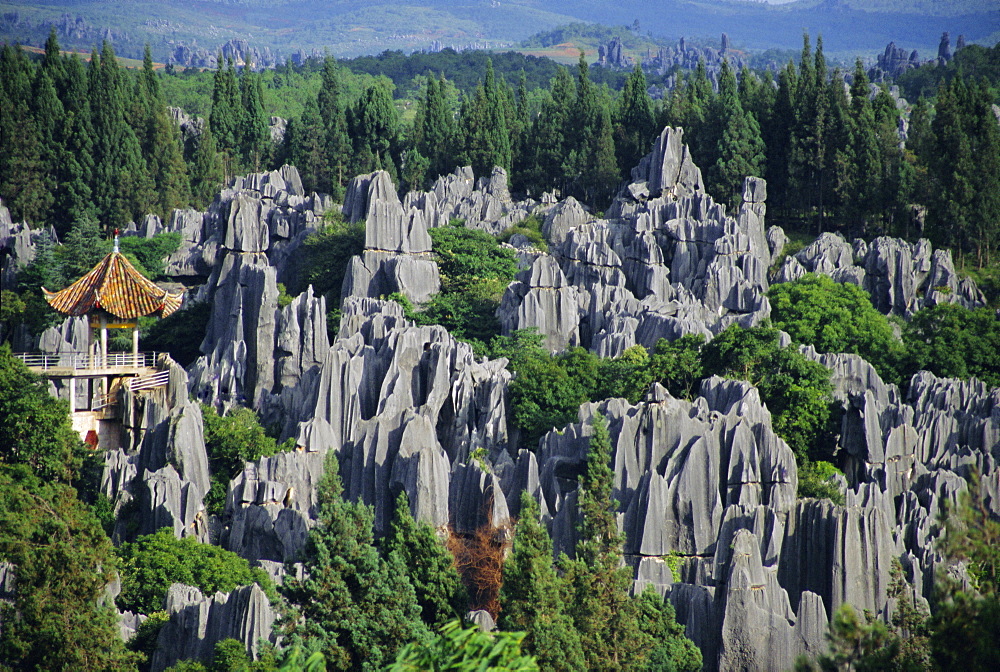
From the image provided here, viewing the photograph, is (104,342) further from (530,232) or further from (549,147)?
(549,147)

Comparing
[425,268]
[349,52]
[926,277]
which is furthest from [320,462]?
[349,52]

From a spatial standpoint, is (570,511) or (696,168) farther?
(696,168)

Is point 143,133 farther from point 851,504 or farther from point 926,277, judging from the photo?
point 851,504

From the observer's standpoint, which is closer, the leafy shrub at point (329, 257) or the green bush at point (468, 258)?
the green bush at point (468, 258)

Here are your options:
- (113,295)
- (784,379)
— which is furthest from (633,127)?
(113,295)

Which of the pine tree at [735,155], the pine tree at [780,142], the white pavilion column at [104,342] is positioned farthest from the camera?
the pine tree at [780,142]

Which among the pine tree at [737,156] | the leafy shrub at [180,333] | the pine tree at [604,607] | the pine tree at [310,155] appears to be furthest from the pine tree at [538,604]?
the pine tree at [310,155]

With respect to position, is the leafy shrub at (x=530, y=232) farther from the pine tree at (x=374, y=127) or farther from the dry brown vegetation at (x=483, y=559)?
the dry brown vegetation at (x=483, y=559)
